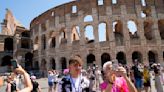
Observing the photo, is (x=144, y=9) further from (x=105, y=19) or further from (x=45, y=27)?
(x=45, y=27)

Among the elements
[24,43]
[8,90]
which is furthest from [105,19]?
[8,90]

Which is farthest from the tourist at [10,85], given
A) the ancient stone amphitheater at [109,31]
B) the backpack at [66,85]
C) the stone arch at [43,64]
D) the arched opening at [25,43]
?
the arched opening at [25,43]

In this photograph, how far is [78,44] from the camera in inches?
→ 1312

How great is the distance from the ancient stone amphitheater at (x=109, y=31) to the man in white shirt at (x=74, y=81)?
2805 cm

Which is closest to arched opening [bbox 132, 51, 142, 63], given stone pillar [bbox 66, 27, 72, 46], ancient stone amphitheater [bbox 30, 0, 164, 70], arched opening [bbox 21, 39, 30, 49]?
ancient stone amphitheater [bbox 30, 0, 164, 70]

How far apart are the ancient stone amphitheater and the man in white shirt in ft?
92.0

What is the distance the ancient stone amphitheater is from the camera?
31.9 metres

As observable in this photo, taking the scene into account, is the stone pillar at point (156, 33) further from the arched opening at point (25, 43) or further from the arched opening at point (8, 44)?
the arched opening at point (8, 44)

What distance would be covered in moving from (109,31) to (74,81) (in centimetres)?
2891

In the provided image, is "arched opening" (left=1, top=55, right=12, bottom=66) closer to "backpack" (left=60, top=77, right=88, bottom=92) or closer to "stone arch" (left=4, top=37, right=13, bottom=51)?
"stone arch" (left=4, top=37, right=13, bottom=51)

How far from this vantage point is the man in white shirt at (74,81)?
3623mm

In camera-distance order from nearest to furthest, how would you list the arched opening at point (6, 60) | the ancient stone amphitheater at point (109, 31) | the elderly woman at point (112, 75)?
the elderly woman at point (112, 75)
the ancient stone amphitheater at point (109, 31)
the arched opening at point (6, 60)

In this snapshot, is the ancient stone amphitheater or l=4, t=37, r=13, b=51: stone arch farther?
l=4, t=37, r=13, b=51: stone arch

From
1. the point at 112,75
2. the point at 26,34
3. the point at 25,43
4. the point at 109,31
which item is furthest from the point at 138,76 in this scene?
the point at 26,34
